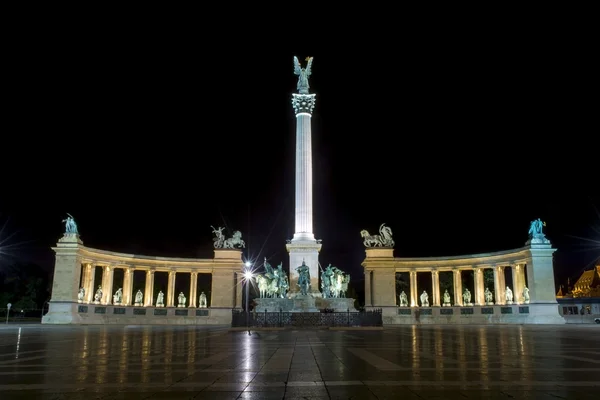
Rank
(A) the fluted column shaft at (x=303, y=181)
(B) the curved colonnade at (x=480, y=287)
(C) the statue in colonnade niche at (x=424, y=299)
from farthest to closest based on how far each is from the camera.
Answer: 1. (C) the statue in colonnade niche at (x=424, y=299)
2. (B) the curved colonnade at (x=480, y=287)
3. (A) the fluted column shaft at (x=303, y=181)

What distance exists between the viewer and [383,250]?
3071 inches

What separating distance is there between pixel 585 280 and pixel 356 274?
85400mm

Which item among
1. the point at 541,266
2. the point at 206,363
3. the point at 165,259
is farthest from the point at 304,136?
the point at 206,363

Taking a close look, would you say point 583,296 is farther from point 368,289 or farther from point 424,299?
point 368,289

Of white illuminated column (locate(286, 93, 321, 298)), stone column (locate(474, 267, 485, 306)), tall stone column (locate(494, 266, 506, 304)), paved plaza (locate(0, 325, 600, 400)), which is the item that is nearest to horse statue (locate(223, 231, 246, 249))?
white illuminated column (locate(286, 93, 321, 298))

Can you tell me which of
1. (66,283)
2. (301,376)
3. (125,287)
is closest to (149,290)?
(125,287)

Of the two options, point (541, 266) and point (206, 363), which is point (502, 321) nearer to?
point (541, 266)

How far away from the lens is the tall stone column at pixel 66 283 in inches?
2422

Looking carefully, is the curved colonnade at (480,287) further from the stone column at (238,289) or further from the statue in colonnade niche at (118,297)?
the statue in colonnade niche at (118,297)

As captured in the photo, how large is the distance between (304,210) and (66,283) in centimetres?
3137

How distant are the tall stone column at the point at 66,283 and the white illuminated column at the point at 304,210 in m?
27.8

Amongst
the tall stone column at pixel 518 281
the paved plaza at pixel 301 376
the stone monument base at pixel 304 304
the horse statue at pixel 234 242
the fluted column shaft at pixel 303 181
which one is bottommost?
the paved plaza at pixel 301 376

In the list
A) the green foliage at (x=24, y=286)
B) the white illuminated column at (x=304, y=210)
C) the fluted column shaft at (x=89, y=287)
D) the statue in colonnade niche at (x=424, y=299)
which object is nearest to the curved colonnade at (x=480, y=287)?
the statue in colonnade niche at (x=424, y=299)

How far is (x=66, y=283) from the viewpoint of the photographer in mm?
63250
